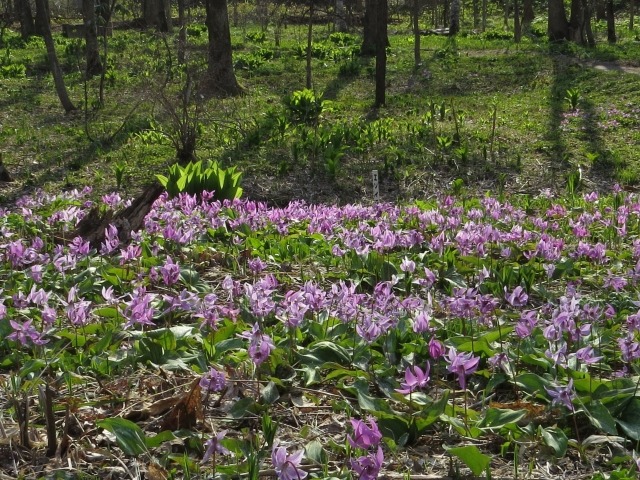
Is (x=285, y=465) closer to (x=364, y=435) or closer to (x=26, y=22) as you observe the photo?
(x=364, y=435)

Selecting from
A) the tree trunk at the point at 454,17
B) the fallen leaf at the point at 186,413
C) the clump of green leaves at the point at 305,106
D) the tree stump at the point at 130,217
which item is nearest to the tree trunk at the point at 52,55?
the clump of green leaves at the point at 305,106

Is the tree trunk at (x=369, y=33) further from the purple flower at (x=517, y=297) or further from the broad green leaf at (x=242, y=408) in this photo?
the broad green leaf at (x=242, y=408)

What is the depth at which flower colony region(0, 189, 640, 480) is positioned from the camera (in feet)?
7.52

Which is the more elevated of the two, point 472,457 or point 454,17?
point 454,17

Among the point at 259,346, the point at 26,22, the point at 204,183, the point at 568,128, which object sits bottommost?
the point at 568,128

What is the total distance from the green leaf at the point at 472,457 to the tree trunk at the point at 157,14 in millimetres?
24912

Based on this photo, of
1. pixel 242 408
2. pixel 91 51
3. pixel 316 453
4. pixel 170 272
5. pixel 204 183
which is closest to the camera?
pixel 316 453

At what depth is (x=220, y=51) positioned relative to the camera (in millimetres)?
15039

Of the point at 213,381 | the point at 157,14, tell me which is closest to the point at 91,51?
the point at 157,14

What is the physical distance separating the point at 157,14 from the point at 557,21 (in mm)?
13817

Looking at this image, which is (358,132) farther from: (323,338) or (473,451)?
(473,451)

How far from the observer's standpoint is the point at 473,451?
1.96m

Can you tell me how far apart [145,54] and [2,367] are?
16.8m

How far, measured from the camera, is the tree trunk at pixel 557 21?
20828mm
